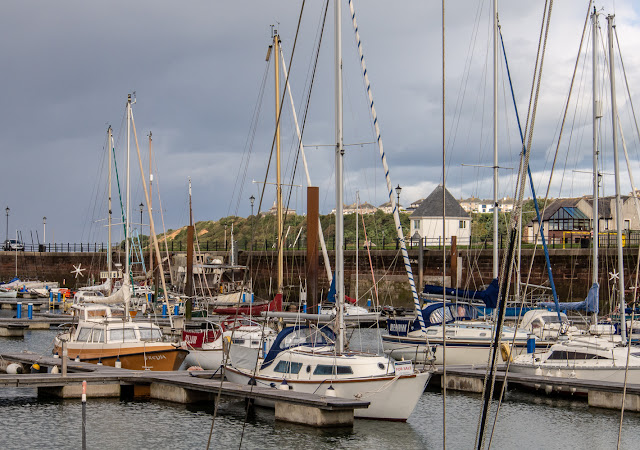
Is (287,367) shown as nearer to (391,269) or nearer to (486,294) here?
(486,294)

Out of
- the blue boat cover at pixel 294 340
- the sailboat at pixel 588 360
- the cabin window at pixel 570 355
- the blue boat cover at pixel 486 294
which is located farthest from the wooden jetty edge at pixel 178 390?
the blue boat cover at pixel 486 294

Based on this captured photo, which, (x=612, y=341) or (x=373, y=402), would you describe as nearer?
(x=373, y=402)

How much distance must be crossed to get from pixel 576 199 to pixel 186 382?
64415mm

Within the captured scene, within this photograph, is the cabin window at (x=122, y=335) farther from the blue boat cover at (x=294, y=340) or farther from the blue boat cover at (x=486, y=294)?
the blue boat cover at (x=486, y=294)

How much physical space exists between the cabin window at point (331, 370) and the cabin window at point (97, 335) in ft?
32.2

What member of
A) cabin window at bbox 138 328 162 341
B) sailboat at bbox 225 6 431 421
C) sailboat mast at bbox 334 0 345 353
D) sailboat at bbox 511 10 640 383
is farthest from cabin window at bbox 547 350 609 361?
cabin window at bbox 138 328 162 341

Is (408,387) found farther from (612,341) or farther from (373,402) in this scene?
(612,341)

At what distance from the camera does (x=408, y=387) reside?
19641 millimetres

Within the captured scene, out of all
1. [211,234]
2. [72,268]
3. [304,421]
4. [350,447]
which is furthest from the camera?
[211,234]

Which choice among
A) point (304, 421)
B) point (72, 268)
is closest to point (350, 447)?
point (304, 421)

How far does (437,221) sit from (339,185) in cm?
6132

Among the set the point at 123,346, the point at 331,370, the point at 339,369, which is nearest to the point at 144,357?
the point at 123,346

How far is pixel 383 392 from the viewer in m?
19.6

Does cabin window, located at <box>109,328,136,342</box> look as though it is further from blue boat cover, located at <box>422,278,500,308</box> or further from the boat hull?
blue boat cover, located at <box>422,278,500,308</box>
